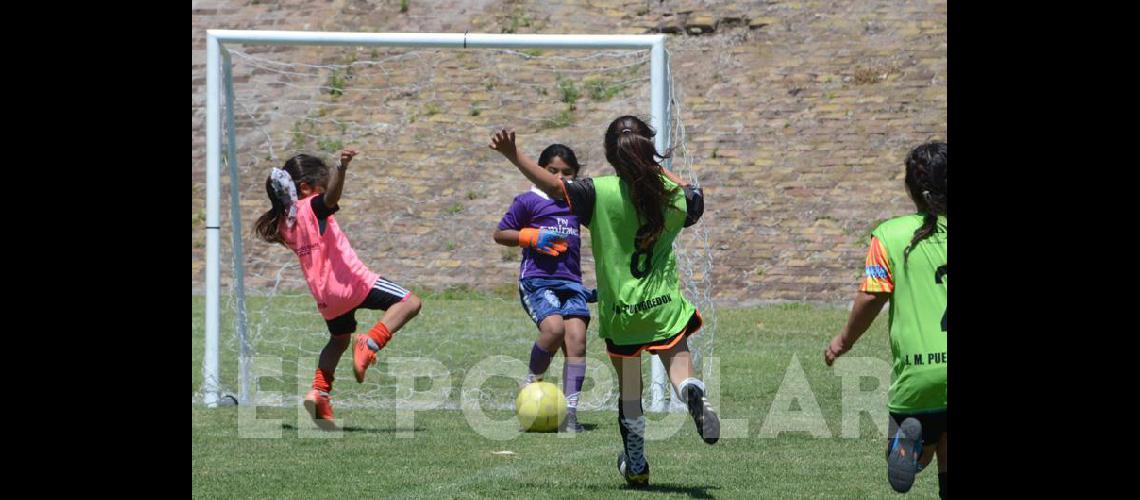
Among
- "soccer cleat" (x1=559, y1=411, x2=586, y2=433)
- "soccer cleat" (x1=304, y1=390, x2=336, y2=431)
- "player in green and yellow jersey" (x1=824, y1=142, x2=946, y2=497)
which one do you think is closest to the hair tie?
"soccer cleat" (x1=304, y1=390, x2=336, y2=431)

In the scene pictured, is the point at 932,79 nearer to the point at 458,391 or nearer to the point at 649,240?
the point at 458,391

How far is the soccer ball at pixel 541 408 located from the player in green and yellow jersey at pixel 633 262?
1623mm

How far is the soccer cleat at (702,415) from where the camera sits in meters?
5.18

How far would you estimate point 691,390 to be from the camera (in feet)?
17.5

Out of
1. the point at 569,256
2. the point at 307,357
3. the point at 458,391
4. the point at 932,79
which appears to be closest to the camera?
the point at 569,256

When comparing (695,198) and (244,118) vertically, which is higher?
(244,118)

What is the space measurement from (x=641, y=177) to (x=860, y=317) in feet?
3.96

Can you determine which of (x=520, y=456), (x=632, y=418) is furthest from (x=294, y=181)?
(x=632, y=418)

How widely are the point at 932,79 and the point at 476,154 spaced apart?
6.87 metres

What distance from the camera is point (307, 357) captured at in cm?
1139

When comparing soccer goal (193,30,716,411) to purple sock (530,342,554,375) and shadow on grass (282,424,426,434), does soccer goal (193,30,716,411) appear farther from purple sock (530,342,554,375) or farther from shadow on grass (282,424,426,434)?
shadow on grass (282,424,426,434)

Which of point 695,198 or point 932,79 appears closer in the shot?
point 695,198

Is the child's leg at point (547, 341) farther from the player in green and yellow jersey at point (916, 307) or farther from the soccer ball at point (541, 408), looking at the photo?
the player in green and yellow jersey at point (916, 307)
